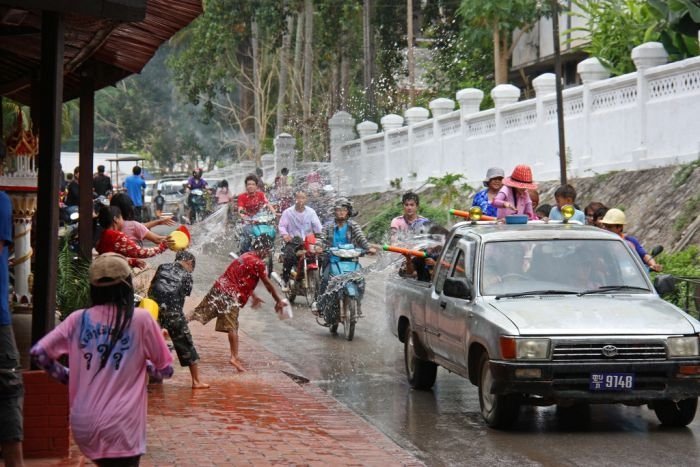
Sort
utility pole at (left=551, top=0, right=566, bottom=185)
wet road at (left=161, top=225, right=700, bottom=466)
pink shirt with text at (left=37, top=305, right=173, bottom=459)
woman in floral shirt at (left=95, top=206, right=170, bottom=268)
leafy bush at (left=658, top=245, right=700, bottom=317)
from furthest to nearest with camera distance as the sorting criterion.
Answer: utility pole at (left=551, top=0, right=566, bottom=185), leafy bush at (left=658, top=245, right=700, bottom=317), woman in floral shirt at (left=95, top=206, right=170, bottom=268), wet road at (left=161, top=225, right=700, bottom=466), pink shirt with text at (left=37, top=305, right=173, bottom=459)

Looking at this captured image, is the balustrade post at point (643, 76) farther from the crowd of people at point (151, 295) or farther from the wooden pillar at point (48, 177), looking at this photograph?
the wooden pillar at point (48, 177)

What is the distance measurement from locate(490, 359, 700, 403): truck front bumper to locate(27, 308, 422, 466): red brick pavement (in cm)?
109

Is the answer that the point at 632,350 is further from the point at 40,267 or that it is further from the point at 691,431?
the point at 40,267

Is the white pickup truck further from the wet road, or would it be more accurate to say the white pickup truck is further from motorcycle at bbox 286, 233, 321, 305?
motorcycle at bbox 286, 233, 321, 305

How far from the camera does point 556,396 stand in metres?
10.0

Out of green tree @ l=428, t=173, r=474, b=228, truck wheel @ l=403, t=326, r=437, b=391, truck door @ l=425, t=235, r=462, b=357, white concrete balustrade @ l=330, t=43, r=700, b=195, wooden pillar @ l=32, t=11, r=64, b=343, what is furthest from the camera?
green tree @ l=428, t=173, r=474, b=228

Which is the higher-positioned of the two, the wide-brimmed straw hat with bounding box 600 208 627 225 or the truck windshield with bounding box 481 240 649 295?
the wide-brimmed straw hat with bounding box 600 208 627 225

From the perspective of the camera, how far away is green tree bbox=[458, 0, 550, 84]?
40.8 metres

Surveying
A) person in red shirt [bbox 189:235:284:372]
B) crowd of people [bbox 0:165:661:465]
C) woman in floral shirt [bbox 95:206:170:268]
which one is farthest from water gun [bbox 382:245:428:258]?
woman in floral shirt [bbox 95:206:170:268]

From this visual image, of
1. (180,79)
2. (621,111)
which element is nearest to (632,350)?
(621,111)

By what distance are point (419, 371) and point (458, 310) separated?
5.82 feet

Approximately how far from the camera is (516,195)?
579 inches

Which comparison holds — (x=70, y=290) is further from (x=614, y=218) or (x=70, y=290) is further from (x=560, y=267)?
(x=614, y=218)

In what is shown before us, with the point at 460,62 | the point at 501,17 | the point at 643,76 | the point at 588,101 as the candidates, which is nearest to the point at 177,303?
the point at 643,76
